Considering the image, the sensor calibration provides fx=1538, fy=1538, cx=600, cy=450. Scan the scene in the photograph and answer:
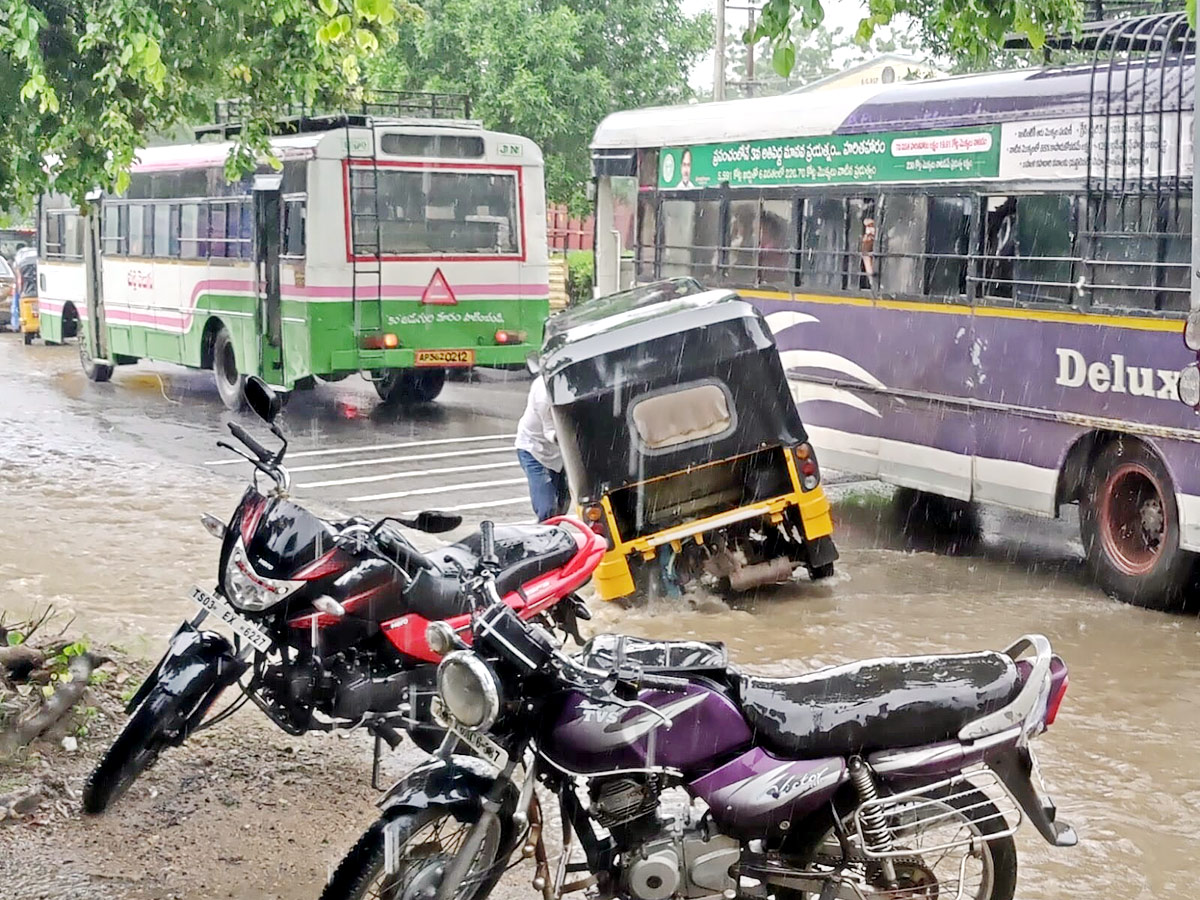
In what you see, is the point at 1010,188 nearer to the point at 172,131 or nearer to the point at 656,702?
the point at 172,131

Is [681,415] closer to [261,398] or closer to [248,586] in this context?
[261,398]

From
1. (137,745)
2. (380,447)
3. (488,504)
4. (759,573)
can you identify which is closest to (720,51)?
(380,447)

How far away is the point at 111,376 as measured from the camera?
20.8 meters

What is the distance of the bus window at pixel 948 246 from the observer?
9.73 meters

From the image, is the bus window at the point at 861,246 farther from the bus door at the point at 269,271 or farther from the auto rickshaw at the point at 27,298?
the auto rickshaw at the point at 27,298

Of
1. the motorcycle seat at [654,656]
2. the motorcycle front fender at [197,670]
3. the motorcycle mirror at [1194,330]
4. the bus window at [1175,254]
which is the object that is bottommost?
the motorcycle front fender at [197,670]

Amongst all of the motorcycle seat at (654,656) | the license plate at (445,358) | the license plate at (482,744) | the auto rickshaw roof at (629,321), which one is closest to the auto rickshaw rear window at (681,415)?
the auto rickshaw roof at (629,321)

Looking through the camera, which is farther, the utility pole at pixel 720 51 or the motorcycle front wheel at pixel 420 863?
the utility pole at pixel 720 51

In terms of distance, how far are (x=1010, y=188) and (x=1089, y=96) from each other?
2.72 ft

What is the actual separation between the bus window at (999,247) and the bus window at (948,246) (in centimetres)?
17

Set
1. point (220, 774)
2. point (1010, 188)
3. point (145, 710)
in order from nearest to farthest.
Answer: point (145, 710) → point (220, 774) → point (1010, 188)

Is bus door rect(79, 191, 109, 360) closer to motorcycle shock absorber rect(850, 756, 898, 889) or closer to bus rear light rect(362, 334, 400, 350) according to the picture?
bus rear light rect(362, 334, 400, 350)

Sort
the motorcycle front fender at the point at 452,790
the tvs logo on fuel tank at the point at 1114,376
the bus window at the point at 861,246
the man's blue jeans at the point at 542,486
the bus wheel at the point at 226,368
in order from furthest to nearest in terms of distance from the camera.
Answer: the bus wheel at the point at 226,368, the bus window at the point at 861,246, the man's blue jeans at the point at 542,486, the tvs logo on fuel tank at the point at 1114,376, the motorcycle front fender at the point at 452,790

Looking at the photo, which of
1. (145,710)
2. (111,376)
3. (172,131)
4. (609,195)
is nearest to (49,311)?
(111,376)
